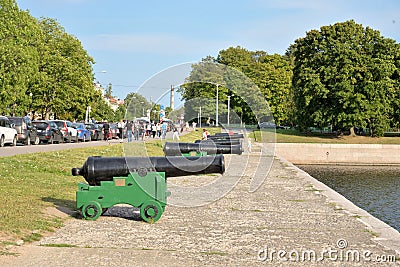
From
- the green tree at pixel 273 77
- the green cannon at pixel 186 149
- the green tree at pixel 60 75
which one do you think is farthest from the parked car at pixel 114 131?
the green cannon at pixel 186 149

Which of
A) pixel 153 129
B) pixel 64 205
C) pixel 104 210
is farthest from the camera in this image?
pixel 153 129

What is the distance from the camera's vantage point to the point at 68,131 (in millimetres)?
40562

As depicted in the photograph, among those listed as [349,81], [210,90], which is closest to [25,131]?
[210,90]

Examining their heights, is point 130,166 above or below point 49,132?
below

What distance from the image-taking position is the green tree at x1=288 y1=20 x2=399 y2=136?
184 ft

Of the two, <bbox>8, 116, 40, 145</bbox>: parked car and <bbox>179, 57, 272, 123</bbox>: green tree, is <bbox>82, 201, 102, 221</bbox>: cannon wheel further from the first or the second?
<bbox>8, 116, 40, 145</bbox>: parked car

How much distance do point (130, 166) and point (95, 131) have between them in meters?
38.8

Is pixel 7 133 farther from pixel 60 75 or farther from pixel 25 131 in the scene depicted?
pixel 60 75

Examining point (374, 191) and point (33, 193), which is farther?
point (374, 191)

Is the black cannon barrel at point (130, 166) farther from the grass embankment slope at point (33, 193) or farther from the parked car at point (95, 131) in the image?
the parked car at point (95, 131)

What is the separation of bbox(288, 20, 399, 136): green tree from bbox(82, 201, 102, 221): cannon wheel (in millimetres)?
48123

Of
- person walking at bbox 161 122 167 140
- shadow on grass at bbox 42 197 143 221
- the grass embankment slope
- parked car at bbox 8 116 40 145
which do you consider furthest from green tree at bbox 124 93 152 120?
parked car at bbox 8 116 40 145

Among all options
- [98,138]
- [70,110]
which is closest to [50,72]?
[70,110]

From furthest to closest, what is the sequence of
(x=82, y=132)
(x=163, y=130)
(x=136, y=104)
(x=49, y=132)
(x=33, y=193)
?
(x=82, y=132), (x=49, y=132), (x=163, y=130), (x=136, y=104), (x=33, y=193)
